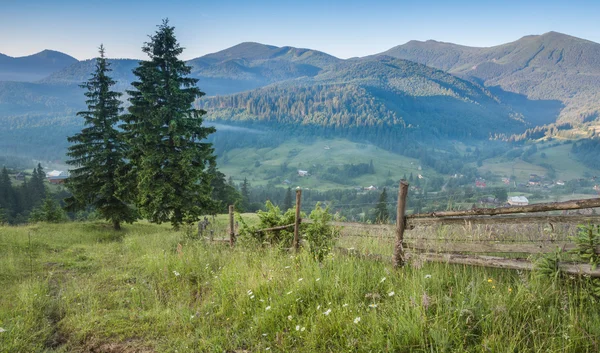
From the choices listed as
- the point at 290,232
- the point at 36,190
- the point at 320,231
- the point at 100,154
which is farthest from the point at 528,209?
the point at 36,190

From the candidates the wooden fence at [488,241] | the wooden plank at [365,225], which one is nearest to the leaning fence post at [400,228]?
the wooden fence at [488,241]

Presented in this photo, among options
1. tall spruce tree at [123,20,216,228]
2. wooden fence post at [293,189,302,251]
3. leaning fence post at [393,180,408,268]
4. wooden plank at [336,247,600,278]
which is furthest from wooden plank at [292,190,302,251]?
tall spruce tree at [123,20,216,228]

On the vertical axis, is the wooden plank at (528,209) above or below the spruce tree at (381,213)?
above

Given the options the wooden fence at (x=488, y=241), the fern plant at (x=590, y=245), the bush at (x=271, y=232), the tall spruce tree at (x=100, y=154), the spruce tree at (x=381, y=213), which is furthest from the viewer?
the tall spruce tree at (x=100, y=154)

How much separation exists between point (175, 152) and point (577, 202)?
62.7ft

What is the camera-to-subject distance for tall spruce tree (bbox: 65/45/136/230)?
835 inches

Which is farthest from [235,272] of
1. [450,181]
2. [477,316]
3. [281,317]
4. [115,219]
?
[450,181]

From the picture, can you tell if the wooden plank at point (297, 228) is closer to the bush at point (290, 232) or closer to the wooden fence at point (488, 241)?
the bush at point (290, 232)

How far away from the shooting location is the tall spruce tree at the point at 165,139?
18.6 meters

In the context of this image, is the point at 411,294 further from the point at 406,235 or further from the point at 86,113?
the point at 86,113

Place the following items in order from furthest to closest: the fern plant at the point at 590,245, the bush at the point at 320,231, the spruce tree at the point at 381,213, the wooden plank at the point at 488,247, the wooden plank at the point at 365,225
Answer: the spruce tree at the point at 381,213
the bush at the point at 320,231
the wooden plank at the point at 365,225
the wooden plank at the point at 488,247
the fern plant at the point at 590,245

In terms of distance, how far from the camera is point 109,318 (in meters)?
5.39

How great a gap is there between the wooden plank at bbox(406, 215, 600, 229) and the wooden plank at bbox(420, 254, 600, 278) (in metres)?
0.55

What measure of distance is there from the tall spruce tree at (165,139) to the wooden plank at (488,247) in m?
15.4
